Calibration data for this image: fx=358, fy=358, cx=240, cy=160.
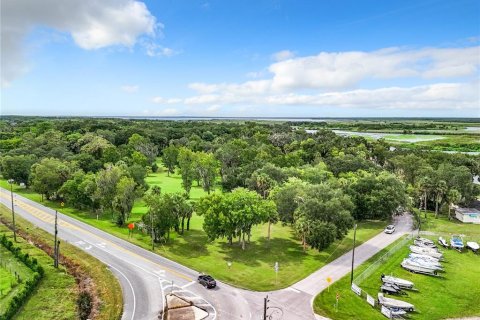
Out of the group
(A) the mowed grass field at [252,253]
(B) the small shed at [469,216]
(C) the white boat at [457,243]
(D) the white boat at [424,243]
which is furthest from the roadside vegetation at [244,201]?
(C) the white boat at [457,243]

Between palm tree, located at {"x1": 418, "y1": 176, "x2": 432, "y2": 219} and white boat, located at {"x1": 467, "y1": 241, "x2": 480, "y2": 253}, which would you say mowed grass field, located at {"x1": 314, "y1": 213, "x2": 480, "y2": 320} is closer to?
white boat, located at {"x1": 467, "y1": 241, "x2": 480, "y2": 253}

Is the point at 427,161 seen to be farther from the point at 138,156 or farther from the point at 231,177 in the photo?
the point at 138,156

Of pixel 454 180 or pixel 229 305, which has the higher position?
pixel 454 180

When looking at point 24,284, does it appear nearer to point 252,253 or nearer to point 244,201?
point 244,201

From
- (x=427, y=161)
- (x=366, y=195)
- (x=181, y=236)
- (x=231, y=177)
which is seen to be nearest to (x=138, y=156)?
(x=231, y=177)

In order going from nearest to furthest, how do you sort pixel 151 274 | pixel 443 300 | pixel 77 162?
pixel 443 300 < pixel 151 274 < pixel 77 162

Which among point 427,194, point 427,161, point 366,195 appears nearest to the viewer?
point 366,195

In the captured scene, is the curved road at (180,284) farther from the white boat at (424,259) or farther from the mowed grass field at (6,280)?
the mowed grass field at (6,280)
